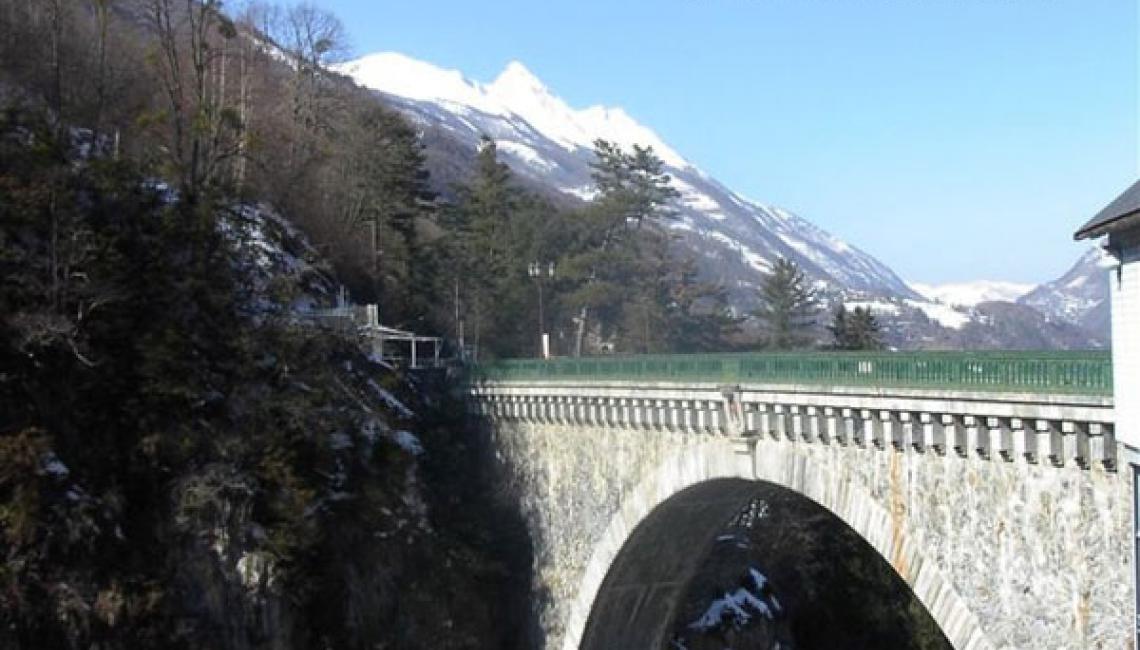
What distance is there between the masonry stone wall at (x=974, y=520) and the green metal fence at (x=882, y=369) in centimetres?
107

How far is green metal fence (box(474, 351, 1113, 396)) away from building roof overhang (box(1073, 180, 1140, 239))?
1.55 metres

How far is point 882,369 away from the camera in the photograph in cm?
1867

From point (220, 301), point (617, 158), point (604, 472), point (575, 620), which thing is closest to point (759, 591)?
point (575, 620)

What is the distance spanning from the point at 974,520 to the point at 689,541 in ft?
49.6

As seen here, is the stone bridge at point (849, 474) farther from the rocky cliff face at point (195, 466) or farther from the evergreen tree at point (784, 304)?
the evergreen tree at point (784, 304)

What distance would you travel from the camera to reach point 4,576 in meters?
22.6

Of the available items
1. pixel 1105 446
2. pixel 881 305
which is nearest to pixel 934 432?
pixel 1105 446

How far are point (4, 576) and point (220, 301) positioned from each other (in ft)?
31.8

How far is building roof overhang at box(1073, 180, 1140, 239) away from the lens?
41.9 ft

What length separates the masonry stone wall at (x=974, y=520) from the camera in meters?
13.9

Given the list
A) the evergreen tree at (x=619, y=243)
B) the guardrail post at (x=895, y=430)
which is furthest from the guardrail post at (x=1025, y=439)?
the evergreen tree at (x=619, y=243)

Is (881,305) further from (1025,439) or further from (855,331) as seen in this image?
(1025,439)

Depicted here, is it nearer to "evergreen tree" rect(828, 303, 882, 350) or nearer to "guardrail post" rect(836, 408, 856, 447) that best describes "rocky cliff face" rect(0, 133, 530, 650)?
"guardrail post" rect(836, 408, 856, 447)

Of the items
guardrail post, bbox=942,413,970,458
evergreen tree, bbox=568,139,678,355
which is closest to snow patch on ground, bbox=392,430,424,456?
guardrail post, bbox=942,413,970,458
